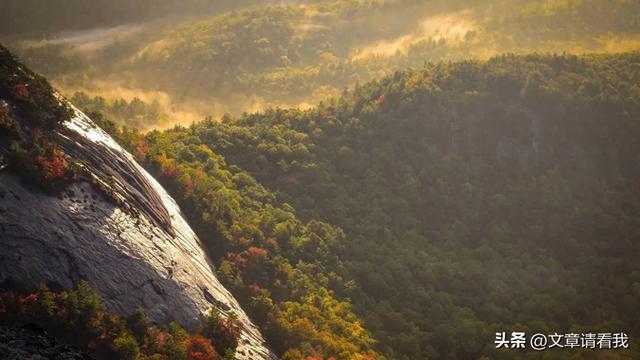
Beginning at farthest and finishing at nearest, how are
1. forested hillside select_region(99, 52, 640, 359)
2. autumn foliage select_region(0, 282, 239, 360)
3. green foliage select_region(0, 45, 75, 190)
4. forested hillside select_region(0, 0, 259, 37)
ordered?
forested hillside select_region(0, 0, 259, 37), forested hillside select_region(99, 52, 640, 359), green foliage select_region(0, 45, 75, 190), autumn foliage select_region(0, 282, 239, 360)

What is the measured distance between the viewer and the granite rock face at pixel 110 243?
3566cm

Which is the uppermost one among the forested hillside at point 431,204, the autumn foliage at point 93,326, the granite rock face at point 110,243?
the forested hillside at point 431,204

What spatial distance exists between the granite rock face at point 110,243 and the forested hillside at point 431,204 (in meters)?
6.19

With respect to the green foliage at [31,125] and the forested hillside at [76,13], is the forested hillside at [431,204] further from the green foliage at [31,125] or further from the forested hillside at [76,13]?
the forested hillside at [76,13]

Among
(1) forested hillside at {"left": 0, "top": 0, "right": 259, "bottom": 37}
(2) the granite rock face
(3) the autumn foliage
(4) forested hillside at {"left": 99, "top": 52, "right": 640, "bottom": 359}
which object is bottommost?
(3) the autumn foliage

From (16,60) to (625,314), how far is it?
64967 mm

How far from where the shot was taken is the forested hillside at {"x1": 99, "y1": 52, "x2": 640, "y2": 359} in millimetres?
58094

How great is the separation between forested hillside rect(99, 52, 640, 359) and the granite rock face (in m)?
6.19

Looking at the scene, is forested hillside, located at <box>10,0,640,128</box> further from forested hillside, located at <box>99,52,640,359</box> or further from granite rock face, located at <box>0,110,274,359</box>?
granite rock face, located at <box>0,110,274,359</box>

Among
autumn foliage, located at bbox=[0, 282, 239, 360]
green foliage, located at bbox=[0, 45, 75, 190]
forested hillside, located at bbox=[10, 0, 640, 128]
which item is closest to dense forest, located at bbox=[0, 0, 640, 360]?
green foliage, located at bbox=[0, 45, 75, 190]

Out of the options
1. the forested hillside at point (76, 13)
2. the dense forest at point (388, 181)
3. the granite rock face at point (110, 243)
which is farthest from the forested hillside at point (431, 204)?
the forested hillside at point (76, 13)

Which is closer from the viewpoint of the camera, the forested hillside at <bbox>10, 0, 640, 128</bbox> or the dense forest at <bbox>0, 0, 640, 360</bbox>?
the dense forest at <bbox>0, 0, 640, 360</bbox>

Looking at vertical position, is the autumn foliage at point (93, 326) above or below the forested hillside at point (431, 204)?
below

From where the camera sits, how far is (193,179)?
61.4 metres
